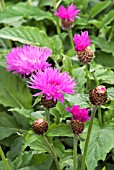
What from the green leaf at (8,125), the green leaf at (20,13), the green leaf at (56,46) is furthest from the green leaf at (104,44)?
the green leaf at (8,125)

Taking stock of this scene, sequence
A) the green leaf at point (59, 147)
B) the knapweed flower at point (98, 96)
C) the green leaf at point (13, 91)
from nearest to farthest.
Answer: the knapweed flower at point (98, 96) → the green leaf at point (59, 147) → the green leaf at point (13, 91)

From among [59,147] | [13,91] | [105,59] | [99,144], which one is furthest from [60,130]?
[105,59]

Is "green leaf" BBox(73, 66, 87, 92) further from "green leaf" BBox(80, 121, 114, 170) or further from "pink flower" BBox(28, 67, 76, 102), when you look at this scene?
"pink flower" BBox(28, 67, 76, 102)

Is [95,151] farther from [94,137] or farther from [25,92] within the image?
[25,92]

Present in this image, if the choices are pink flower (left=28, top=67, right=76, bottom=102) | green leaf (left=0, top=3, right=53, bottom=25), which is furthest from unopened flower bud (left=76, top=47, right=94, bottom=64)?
green leaf (left=0, top=3, right=53, bottom=25)

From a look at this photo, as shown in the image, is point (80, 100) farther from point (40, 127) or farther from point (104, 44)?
point (104, 44)

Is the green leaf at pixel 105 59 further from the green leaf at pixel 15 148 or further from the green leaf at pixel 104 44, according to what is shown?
the green leaf at pixel 15 148

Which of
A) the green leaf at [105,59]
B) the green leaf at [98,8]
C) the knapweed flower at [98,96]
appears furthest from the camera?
the green leaf at [98,8]
